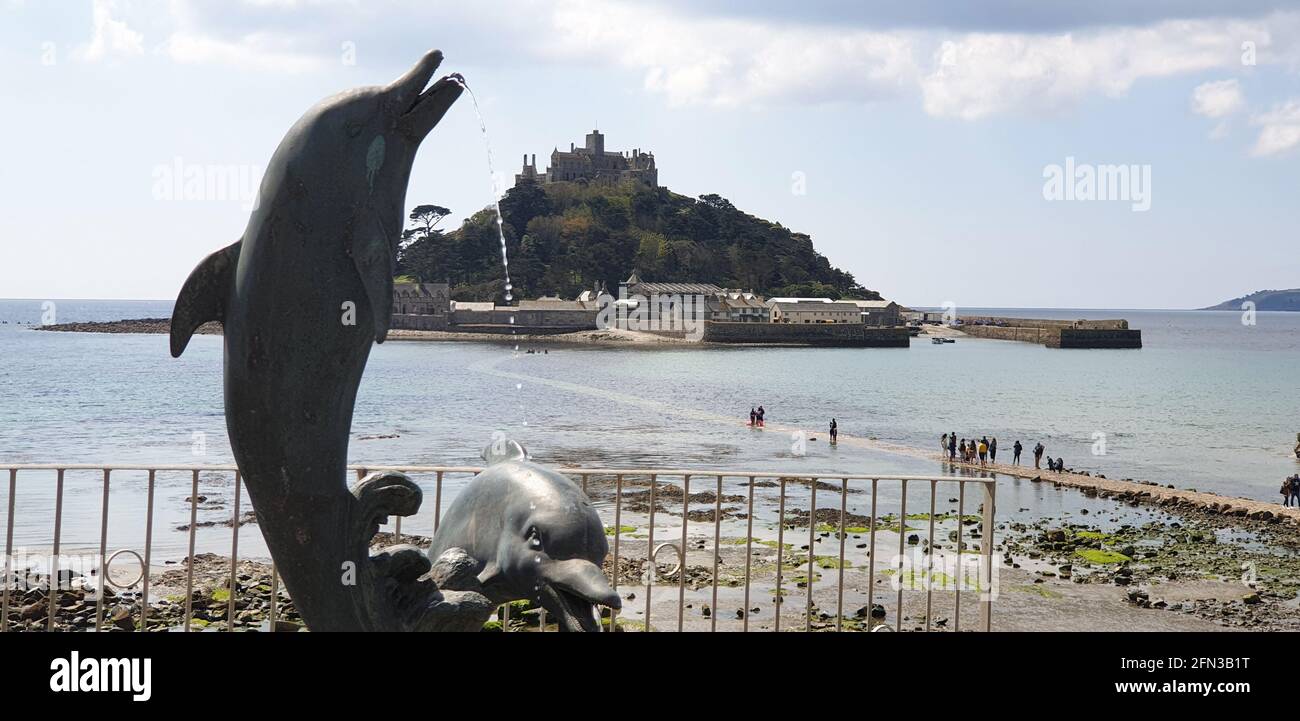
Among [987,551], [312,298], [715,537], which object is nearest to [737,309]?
[715,537]

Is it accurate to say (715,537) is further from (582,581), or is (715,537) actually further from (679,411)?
(679,411)

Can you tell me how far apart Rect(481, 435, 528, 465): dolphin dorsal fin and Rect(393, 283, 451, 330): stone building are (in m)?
120

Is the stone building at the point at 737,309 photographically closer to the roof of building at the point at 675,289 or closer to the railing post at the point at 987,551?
the roof of building at the point at 675,289

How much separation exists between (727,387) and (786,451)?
30591 millimetres

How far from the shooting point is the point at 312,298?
3.20m

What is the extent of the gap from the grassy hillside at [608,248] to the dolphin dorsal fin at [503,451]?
12106 centimetres

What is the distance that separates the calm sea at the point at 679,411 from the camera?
105 feet

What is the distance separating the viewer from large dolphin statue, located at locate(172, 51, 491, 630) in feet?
10.4

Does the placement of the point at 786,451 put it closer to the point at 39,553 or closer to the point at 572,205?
the point at 39,553

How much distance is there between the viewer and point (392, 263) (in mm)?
3328

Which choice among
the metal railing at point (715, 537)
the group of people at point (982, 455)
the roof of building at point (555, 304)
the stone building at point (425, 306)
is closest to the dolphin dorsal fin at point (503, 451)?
the metal railing at point (715, 537)

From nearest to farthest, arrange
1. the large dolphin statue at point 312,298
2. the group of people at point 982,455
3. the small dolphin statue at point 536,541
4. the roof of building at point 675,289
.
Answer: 1. the large dolphin statue at point 312,298
2. the small dolphin statue at point 536,541
3. the group of people at point 982,455
4. the roof of building at point 675,289

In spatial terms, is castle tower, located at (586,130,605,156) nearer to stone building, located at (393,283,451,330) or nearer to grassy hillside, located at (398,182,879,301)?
grassy hillside, located at (398,182,879,301)

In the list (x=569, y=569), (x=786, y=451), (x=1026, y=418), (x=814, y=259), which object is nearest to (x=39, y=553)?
(x=569, y=569)
